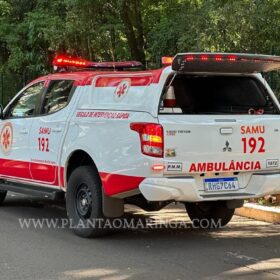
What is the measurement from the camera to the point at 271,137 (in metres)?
6.61

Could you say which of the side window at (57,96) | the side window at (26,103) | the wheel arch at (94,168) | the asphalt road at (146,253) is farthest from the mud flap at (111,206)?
the side window at (26,103)

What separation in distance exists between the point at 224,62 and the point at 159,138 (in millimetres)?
1211

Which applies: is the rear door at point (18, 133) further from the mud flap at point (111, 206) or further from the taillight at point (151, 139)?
the taillight at point (151, 139)

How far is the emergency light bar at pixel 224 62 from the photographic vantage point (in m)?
6.23

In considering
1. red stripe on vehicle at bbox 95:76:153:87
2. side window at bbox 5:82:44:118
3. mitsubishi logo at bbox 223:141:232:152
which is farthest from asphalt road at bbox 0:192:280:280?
red stripe on vehicle at bbox 95:76:153:87

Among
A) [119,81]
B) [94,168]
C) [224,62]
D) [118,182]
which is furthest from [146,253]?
[224,62]

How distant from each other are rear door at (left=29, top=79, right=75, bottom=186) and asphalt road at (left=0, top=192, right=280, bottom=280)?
0.72 meters

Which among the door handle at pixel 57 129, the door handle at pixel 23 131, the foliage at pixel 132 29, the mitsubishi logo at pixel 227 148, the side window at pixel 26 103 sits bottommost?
the mitsubishi logo at pixel 227 148

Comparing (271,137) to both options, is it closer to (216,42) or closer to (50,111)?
(50,111)

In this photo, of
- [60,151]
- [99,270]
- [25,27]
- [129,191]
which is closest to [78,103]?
[60,151]

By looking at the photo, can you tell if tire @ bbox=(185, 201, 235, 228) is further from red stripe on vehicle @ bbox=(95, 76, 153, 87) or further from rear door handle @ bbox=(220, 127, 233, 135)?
red stripe on vehicle @ bbox=(95, 76, 153, 87)

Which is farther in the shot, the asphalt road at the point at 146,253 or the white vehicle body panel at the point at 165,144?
the white vehicle body panel at the point at 165,144

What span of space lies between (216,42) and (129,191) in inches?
246

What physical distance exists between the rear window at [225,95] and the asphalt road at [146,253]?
1.54m
